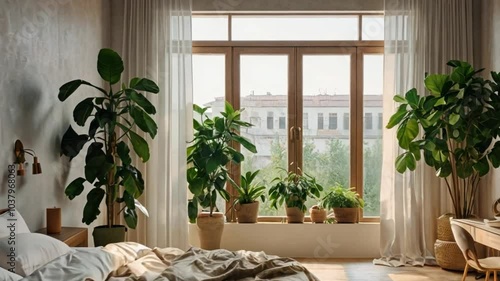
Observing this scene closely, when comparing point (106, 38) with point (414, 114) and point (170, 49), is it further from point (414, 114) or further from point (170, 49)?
point (414, 114)

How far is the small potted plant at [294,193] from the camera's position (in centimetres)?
609

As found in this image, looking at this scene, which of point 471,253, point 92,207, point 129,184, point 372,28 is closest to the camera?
point 471,253

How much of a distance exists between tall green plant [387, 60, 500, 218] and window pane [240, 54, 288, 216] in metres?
1.35

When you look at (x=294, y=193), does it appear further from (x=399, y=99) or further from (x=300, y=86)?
(x=399, y=99)

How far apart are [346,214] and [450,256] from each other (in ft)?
3.82

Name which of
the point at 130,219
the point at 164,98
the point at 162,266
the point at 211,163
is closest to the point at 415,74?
the point at 211,163

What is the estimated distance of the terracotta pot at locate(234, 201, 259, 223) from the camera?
611 centimetres

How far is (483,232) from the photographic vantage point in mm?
4141

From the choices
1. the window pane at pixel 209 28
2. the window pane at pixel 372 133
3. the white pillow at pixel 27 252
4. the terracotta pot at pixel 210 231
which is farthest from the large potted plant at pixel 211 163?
the white pillow at pixel 27 252

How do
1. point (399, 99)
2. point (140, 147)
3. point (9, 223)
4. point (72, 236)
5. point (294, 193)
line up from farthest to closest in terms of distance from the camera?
point (294, 193) < point (399, 99) < point (140, 147) < point (72, 236) < point (9, 223)

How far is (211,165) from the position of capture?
5680 millimetres

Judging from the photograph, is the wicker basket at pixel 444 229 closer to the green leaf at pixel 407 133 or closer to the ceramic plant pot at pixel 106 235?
the green leaf at pixel 407 133

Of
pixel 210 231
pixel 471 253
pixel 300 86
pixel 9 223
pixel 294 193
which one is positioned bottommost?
pixel 210 231

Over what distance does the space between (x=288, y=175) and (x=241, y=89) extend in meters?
1.13
